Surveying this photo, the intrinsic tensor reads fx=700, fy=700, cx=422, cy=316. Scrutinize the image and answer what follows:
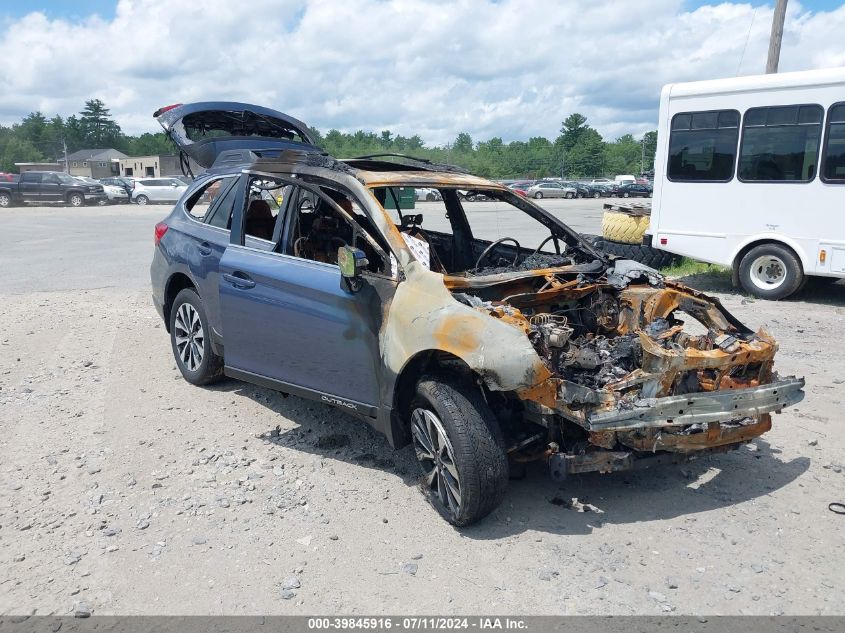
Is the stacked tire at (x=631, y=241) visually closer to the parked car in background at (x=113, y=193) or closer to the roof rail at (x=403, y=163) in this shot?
the roof rail at (x=403, y=163)

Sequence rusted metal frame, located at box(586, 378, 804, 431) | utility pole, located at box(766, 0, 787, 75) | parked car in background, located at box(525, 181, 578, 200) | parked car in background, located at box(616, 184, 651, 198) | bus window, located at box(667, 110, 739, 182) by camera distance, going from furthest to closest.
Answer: parked car in background, located at box(616, 184, 651, 198) < parked car in background, located at box(525, 181, 578, 200) < utility pole, located at box(766, 0, 787, 75) < bus window, located at box(667, 110, 739, 182) < rusted metal frame, located at box(586, 378, 804, 431)

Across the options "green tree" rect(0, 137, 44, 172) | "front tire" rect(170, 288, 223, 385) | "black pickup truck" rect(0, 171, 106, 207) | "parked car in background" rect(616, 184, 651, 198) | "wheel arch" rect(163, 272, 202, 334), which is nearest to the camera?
"front tire" rect(170, 288, 223, 385)

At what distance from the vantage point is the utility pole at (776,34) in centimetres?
1548

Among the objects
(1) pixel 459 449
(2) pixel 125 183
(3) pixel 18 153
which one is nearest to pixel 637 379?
(1) pixel 459 449

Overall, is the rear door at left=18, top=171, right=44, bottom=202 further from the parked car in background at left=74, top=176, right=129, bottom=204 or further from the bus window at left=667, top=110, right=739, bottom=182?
the bus window at left=667, top=110, right=739, bottom=182

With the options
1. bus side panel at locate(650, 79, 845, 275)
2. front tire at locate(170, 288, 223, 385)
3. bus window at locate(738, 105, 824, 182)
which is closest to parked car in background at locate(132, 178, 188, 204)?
bus side panel at locate(650, 79, 845, 275)

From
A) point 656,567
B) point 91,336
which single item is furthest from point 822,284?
point 91,336

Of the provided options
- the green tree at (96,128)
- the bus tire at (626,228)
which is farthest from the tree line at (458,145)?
the bus tire at (626,228)

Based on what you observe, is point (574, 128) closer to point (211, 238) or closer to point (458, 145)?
point (458, 145)

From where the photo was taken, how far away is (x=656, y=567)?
344cm

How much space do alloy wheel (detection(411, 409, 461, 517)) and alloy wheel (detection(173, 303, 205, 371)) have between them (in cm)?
257

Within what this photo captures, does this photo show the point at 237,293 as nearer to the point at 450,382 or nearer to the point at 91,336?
the point at 450,382

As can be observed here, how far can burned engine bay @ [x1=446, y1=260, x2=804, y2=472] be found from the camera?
11.7ft

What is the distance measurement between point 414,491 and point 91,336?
510 cm
